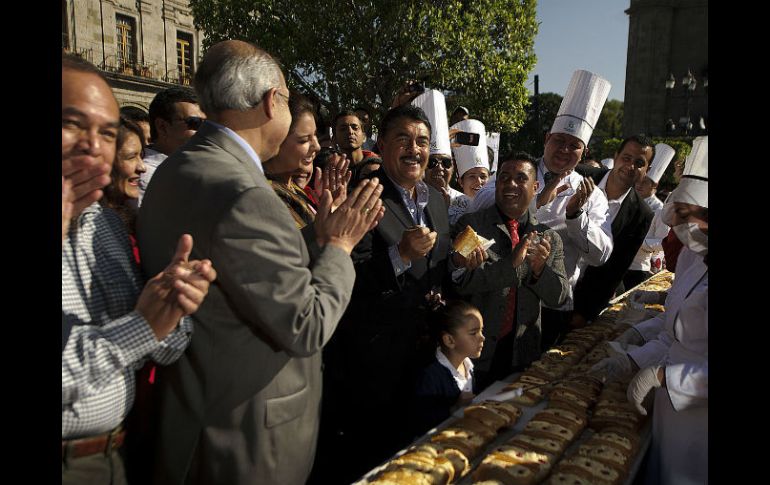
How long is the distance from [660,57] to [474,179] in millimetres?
33379

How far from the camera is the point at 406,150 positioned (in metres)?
2.66

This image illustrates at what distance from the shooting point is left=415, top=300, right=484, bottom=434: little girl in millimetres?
2559

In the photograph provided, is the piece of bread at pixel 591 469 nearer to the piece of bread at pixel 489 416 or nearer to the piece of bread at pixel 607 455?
the piece of bread at pixel 607 455

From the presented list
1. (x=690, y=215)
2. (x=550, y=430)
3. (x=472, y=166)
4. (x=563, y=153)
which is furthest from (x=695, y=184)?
(x=472, y=166)

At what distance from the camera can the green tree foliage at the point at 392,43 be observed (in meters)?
13.3

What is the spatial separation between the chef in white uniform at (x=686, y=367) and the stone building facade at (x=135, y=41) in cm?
2011

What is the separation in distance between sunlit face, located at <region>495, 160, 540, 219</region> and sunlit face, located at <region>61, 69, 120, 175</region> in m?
2.40

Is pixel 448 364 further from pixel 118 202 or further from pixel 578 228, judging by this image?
pixel 118 202

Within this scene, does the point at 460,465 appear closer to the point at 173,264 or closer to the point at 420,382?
the point at 420,382

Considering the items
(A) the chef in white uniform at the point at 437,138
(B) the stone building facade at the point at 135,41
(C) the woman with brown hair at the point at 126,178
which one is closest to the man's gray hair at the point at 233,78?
(C) the woman with brown hair at the point at 126,178

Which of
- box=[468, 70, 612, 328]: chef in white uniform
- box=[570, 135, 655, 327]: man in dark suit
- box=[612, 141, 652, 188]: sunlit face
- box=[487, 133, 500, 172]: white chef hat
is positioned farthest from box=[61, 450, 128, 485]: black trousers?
box=[487, 133, 500, 172]: white chef hat

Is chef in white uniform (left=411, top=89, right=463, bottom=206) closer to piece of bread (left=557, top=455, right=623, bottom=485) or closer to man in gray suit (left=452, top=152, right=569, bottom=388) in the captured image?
man in gray suit (left=452, top=152, right=569, bottom=388)
